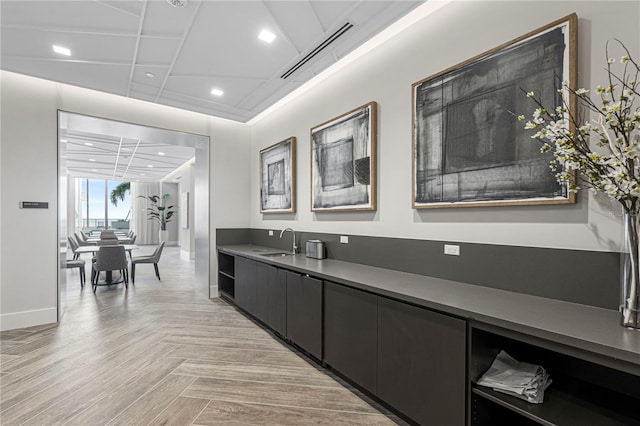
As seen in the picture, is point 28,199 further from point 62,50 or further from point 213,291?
point 213,291

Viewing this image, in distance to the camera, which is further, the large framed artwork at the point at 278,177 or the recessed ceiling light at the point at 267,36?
the large framed artwork at the point at 278,177

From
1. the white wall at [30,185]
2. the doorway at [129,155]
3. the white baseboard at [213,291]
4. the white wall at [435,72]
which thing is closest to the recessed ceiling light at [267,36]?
the white wall at [435,72]

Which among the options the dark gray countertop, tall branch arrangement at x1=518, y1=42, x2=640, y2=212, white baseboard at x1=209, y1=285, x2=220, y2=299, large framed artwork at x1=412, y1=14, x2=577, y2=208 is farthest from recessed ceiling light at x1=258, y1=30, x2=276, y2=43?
white baseboard at x1=209, y1=285, x2=220, y2=299

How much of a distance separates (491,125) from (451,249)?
2.96 feet

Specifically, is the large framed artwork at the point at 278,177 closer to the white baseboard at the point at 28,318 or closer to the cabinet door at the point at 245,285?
the cabinet door at the point at 245,285

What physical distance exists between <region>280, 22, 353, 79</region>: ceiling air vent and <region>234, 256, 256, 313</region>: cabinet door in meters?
2.31

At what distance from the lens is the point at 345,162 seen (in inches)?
129

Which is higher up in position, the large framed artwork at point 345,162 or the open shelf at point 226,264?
the large framed artwork at point 345,162

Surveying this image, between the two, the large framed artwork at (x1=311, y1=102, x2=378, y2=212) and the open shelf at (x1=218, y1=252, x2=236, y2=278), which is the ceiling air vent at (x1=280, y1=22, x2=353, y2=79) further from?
the open shelf at (x1=218, y1=252, x2=236, y2=278)

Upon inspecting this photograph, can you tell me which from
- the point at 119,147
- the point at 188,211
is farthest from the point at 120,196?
the point at 119,147

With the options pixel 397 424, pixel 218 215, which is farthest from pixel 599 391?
pixel 218 215

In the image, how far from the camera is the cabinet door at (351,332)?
7.06 feet

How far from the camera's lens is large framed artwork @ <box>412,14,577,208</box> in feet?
5.76

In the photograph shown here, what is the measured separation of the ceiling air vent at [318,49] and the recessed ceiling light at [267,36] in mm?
407
